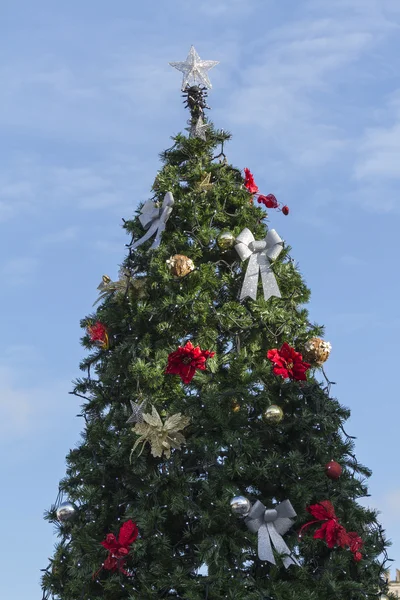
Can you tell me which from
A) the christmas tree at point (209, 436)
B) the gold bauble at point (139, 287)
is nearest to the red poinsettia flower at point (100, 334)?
the christmas tree at point (209, 436)

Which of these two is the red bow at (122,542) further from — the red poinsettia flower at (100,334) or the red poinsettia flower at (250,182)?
the red poinsettia flower at (250,182)

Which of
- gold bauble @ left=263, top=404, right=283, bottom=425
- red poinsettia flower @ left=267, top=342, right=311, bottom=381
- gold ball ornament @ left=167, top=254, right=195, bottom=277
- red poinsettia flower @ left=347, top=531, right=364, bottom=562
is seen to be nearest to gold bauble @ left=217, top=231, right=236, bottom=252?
gold ball ornament @ left=167, top=254, right=195, bottom=277

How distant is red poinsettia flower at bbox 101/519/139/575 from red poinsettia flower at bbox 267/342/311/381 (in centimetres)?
169

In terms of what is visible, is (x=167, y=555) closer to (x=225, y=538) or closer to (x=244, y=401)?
(x=225, y=538)

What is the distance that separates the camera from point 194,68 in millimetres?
9062

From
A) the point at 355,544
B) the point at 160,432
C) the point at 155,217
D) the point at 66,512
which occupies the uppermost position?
the point at 155,217

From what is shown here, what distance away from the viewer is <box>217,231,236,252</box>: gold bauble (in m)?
7.75

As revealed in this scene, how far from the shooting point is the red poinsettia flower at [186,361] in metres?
7.02

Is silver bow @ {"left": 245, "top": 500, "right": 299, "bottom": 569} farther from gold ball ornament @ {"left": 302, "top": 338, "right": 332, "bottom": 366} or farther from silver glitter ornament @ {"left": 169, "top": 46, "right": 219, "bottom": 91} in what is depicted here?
silver glitter ornament @ {"left": 169, "top": 46, "right": 219, "bottom": 91}

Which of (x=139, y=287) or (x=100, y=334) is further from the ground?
(x=139, y=287)

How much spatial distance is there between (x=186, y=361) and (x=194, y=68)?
352 centimetres

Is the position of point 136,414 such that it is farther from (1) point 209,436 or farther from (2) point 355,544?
(2) point 355,544

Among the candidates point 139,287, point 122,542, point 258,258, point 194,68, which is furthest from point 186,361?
point 194,68

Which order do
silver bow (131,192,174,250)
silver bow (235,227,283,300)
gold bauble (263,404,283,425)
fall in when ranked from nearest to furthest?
gold bauble (263,404,283,425), silver bow (235,227,283,300), silver bow (131,192,174,250)
